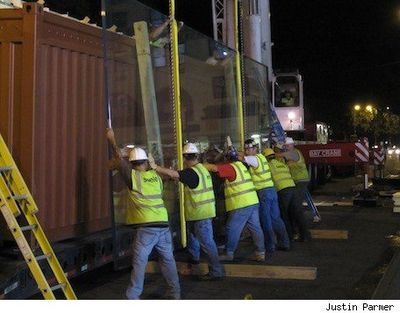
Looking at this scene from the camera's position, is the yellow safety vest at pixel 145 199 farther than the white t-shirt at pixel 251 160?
No

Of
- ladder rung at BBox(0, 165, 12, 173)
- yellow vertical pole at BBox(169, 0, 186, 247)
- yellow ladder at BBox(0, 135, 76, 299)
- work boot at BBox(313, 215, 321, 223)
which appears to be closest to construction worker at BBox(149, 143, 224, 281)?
yellow vertical pole at BBox(169, 0, 186, 247)

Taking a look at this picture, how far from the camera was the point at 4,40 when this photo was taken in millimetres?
5598

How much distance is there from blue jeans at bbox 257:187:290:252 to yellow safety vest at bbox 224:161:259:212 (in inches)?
35.6

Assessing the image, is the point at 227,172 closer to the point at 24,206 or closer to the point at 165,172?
the point at 165,172

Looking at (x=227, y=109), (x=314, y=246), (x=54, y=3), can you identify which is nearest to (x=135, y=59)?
(x=227, y=109)

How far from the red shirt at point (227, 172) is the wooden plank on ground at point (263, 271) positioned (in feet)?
3.66

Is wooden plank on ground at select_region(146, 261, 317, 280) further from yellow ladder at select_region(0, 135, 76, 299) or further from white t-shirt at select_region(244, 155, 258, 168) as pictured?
yellow ladder at select_region(0, 135, 76, 299)

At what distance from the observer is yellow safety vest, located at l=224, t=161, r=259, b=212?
7.58 m

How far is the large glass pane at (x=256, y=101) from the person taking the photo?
10.2m

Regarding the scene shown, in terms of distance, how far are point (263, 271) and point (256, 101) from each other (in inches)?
178

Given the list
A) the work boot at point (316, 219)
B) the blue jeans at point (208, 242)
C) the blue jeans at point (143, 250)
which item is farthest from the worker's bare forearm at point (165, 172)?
the work boot at point (316, 219)

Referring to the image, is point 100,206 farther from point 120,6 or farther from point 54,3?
point 54,3

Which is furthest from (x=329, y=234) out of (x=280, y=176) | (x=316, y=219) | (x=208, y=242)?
(x=208, y=242)

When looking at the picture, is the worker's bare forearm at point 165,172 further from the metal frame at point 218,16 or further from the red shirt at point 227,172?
the metal frame at point 218,16
